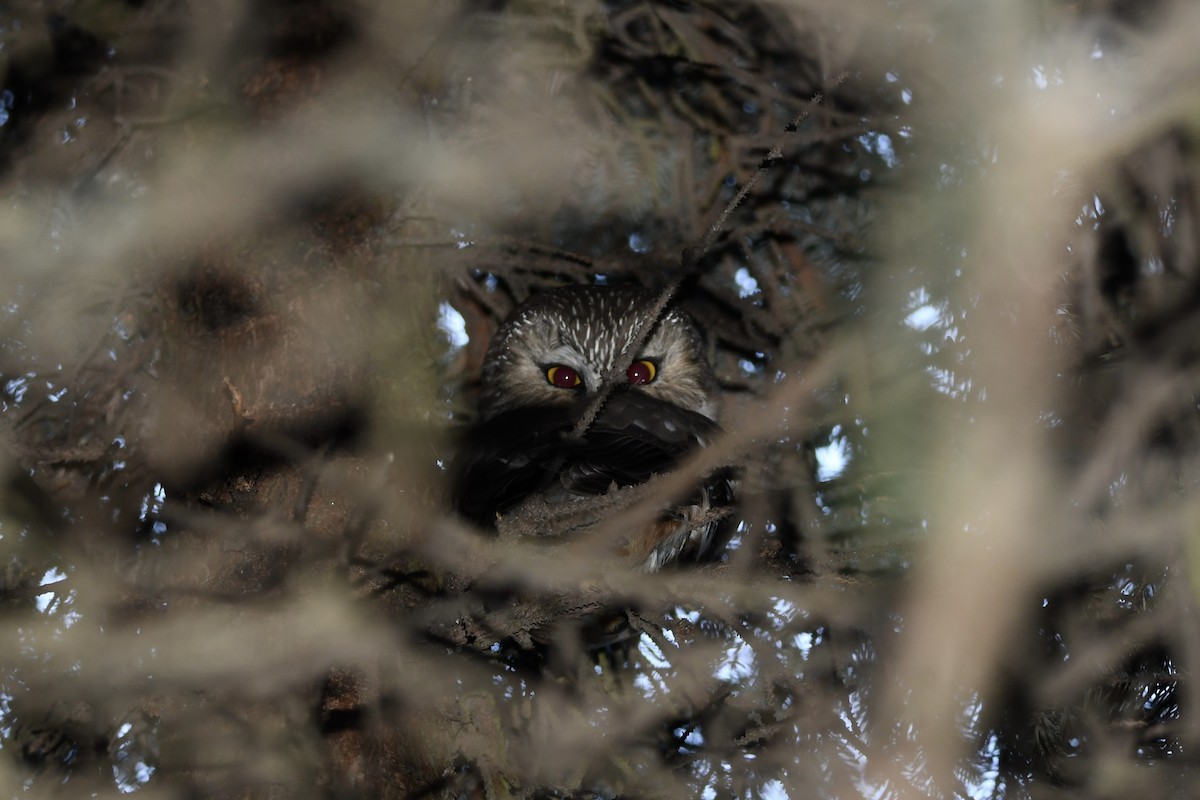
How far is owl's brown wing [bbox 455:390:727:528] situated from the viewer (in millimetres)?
2777

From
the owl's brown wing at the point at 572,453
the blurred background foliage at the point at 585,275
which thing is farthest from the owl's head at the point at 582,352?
the owl's brown wing at the point at 572,453

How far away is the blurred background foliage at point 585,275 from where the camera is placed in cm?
208

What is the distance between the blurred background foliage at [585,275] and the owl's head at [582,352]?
183mm

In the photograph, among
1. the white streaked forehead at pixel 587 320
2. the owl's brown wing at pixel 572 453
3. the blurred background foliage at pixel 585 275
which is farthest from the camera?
the white streaked forehead at pixel 587 320

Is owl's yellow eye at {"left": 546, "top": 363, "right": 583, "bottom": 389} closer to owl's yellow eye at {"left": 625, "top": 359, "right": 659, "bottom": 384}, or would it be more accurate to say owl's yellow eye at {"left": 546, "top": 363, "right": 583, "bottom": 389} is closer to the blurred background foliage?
owl's yellow eye at {"left": 625, "top": 359, "right": 659, "bottom": 384}

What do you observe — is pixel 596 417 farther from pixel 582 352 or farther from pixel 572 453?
pixel 582 352

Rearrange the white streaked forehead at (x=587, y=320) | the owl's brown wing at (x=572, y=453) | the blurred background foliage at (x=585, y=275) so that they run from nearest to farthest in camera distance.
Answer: the blurred background foliage at (x=585, y=275) → the owl's brown wing at (x=572, y=453) → the white streaked forehead at (x=587, y=320)

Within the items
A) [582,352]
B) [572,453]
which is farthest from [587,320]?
[572,453]

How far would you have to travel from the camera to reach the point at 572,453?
268 cm

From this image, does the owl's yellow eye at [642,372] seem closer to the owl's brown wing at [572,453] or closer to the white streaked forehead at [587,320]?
the white streaked forehead at [587,320]

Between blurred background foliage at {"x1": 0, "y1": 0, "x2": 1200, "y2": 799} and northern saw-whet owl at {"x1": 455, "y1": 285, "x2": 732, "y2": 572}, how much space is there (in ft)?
0.58

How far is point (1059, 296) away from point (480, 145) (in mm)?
1949

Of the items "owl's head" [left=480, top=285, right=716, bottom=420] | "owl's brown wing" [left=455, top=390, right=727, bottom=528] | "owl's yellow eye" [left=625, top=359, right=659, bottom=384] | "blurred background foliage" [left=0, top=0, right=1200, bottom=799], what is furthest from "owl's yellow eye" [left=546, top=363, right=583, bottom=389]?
"owl's brown wing" [left=455, top=390, right=727, bottom=528]

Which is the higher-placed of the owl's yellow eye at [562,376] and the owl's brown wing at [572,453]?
the owl's brown wing at [572,453]
